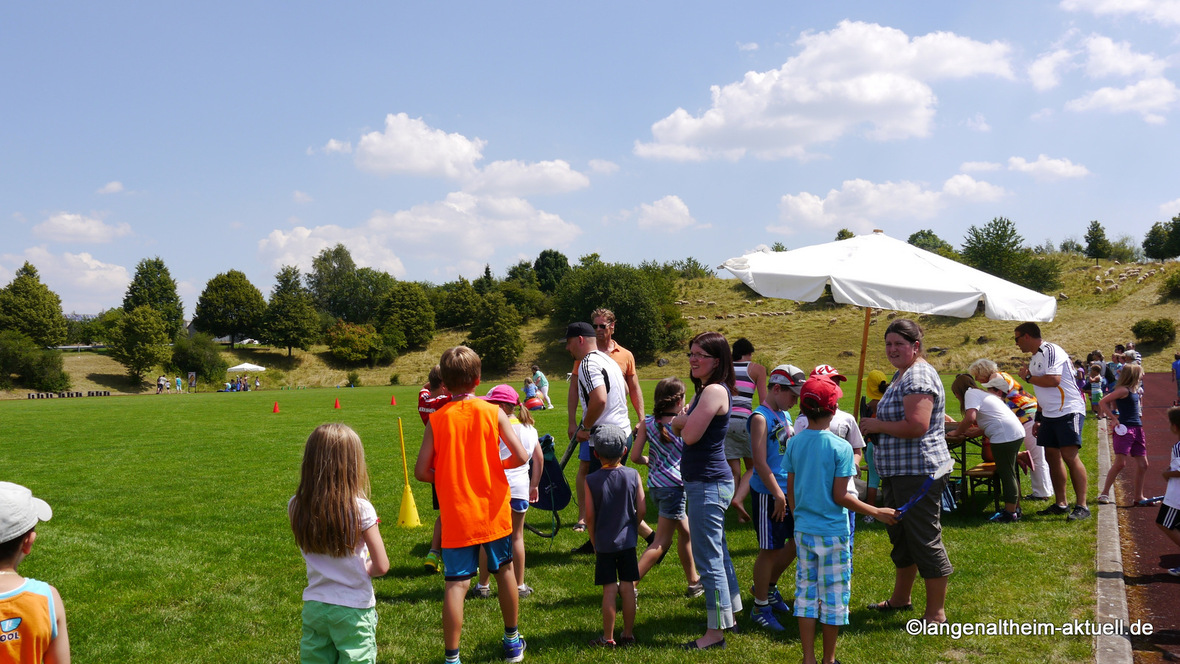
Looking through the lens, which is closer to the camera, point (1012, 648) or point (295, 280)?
point (1012, 648)

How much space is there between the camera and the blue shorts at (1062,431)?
7.34 meters

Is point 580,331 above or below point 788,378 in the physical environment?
above

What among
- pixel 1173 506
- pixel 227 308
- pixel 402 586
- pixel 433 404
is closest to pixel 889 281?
pixel 1173 506

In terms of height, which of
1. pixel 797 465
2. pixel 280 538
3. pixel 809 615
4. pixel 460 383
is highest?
pixel 460 383

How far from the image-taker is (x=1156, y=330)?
42688mm

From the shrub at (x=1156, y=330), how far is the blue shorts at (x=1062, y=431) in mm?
46104

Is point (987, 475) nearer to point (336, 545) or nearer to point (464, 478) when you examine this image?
point (464, 478)

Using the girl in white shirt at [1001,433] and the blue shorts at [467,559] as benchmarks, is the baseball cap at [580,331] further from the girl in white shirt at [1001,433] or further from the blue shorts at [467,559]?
the girl in white shirt at [1001,433]

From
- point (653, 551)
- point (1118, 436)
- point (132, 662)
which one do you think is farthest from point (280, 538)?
point (1118, 436)

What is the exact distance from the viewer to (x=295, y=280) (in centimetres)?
8925

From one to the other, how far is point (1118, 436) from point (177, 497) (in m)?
12.9

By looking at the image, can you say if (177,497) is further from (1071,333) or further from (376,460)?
(1071,333)

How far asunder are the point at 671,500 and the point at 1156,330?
51167 millimetres

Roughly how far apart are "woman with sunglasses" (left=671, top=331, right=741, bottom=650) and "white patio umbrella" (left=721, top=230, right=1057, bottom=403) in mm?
1934
